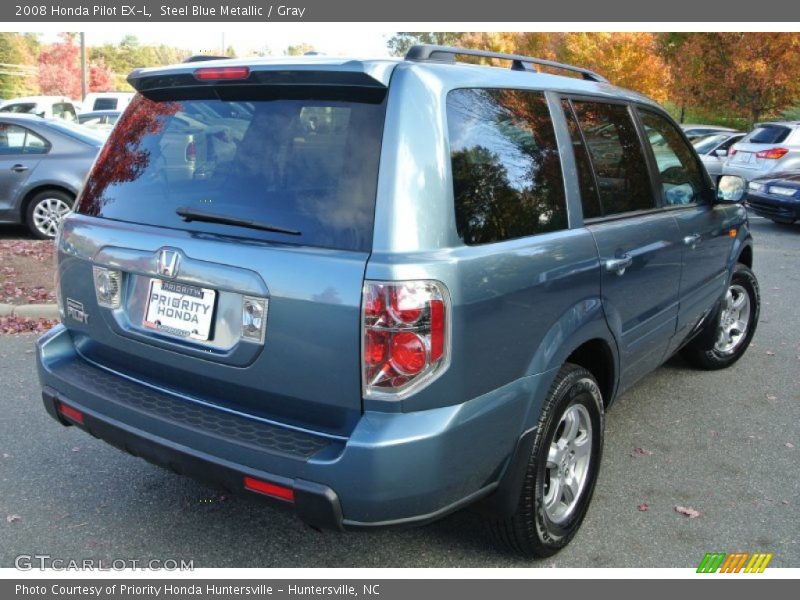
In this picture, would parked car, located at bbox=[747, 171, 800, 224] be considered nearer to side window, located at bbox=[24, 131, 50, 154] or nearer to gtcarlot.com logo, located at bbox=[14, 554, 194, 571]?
side window, located at bbox=[24, 131, 50, 154]

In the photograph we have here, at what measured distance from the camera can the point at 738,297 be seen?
5.44 metres

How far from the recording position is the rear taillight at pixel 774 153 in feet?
47.2

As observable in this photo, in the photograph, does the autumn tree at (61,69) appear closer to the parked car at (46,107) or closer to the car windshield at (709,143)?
the parked car at (46,107)

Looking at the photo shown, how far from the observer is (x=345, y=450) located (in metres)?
2.30

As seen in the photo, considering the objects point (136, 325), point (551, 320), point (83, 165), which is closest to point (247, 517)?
point (136, 325)

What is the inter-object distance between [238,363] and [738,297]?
13.8 feet

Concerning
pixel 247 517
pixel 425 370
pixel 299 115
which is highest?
pixel 299 115

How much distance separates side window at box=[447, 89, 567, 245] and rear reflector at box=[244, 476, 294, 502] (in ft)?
3.27

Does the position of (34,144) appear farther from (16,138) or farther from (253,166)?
(253,166)

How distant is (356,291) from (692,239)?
262cm

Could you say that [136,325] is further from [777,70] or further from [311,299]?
[777,70]

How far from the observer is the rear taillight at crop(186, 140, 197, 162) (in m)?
2.88

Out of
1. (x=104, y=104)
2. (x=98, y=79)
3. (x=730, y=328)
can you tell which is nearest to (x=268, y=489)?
(x=730, y=328)

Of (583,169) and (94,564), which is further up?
(583,169)
